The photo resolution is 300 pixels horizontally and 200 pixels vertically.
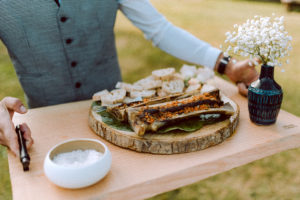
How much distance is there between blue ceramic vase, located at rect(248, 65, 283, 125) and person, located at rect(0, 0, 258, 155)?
0.36m

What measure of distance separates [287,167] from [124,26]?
557 centimetres

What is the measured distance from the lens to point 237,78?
1.92 metres

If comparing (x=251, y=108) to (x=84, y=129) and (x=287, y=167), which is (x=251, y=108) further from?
(x=287, y=167)

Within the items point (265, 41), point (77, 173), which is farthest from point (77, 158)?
point (265, 41)

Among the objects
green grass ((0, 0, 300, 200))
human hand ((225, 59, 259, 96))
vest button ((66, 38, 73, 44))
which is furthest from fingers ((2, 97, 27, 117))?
green grass ((0, 0, 300, 200))

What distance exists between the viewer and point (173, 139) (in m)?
1.34

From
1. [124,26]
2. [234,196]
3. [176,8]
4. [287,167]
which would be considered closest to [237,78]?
[234,196]

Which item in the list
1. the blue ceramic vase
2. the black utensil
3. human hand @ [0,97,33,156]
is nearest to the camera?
the black utensil

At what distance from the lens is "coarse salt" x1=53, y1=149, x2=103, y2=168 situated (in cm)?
113

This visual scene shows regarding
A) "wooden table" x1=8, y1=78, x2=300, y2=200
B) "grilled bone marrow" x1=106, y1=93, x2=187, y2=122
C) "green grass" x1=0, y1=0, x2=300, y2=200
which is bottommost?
"green grass" x1=0, y1=0, x2=300, y2=200

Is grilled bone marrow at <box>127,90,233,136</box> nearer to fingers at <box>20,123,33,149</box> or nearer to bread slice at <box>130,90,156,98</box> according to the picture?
bread slice at <box>130,90,156,98</box>

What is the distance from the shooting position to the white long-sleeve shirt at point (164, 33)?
2.15 m

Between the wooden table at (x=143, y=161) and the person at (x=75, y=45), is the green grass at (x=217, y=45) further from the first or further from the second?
the wooden table at (x=143, y=161)

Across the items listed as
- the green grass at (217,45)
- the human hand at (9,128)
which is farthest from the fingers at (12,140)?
the green grass at (217,45)
